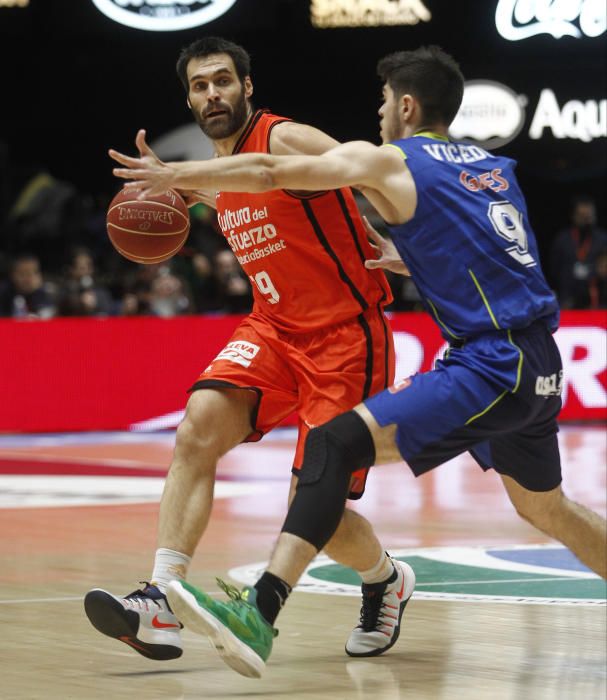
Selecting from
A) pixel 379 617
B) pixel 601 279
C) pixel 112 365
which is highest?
pixel 601 279

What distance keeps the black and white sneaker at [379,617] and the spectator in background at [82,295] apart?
8.58m

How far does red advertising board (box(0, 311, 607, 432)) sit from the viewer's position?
13.1 metres

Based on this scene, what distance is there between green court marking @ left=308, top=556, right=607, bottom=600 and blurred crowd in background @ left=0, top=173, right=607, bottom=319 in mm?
7365

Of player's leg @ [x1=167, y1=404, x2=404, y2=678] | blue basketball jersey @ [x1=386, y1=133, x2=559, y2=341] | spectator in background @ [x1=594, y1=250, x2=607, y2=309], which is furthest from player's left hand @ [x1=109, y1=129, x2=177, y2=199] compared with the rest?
spectator in background @ [x1=594, y1=250, x2=607, y2=309]

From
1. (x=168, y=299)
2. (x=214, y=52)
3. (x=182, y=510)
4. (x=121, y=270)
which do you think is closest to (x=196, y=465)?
(x=182, y=510)

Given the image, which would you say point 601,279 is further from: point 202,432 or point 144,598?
point 144,598

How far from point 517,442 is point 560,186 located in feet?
51.9

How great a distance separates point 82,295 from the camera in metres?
13.8

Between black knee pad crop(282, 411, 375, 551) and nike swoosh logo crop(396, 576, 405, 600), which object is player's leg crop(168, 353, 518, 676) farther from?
nike swoosh logo crop(396, 576, 405, 600)

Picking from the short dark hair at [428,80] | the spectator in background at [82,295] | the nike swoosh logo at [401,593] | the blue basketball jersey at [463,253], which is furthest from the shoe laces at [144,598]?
the spectator in background at [82,295]

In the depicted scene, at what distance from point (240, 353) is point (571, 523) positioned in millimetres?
1252

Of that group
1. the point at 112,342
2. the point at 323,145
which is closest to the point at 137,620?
the point at 323,145

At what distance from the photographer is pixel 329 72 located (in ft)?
63.2

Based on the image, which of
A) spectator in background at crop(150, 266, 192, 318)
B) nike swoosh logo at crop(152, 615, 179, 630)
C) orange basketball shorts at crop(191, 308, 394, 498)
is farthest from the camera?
spectator in background at crop(150, 266, 192, 318)
